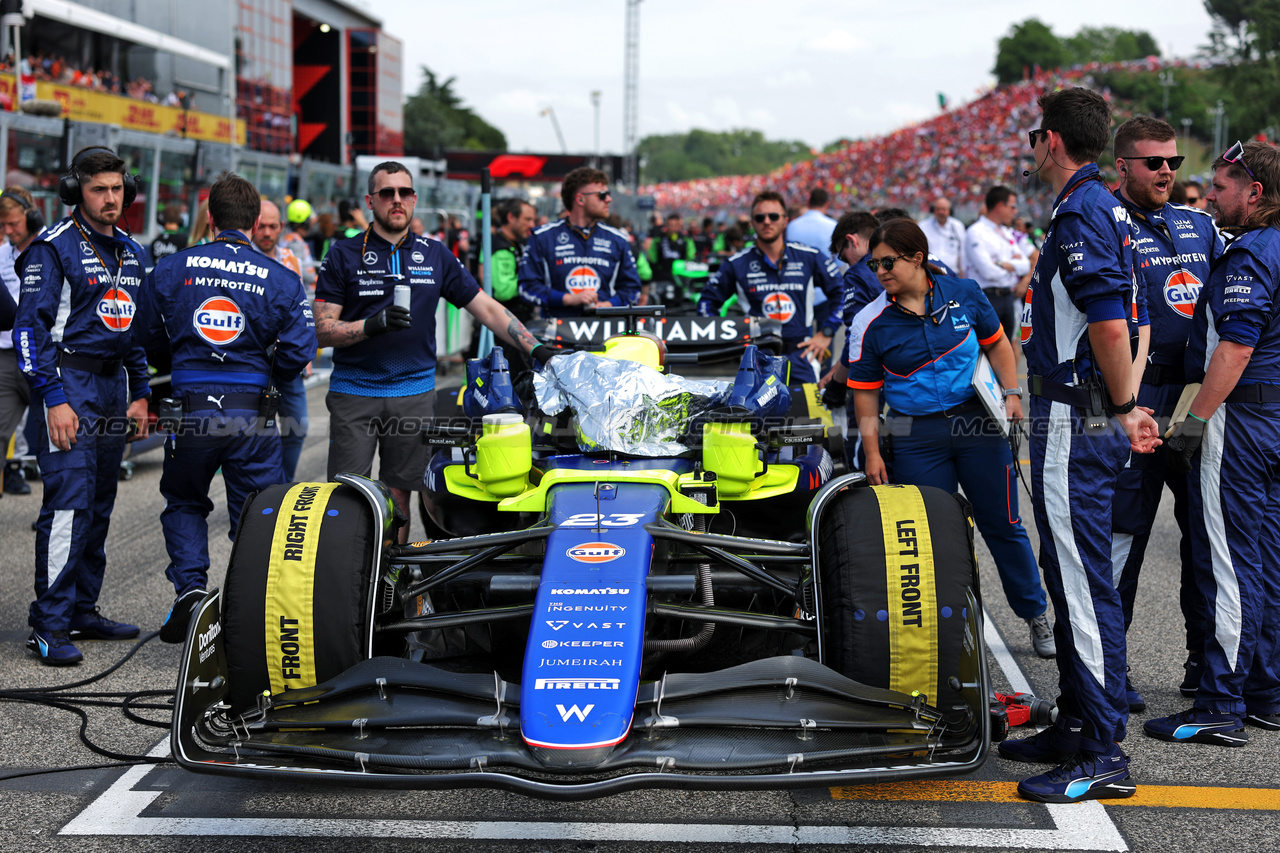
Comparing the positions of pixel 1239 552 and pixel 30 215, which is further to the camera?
pixel 30 215

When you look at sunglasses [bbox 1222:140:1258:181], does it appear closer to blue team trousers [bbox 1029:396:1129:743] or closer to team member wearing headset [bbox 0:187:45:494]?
blue team trousers [bbox 1029:396:1129:743]

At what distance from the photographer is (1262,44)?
60594mm

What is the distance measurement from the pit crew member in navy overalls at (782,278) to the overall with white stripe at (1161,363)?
2.94m

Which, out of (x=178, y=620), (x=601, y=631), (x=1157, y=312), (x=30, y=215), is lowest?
(x=178, y=620)

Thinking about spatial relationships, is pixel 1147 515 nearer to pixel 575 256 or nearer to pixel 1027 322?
pixel 1027 322

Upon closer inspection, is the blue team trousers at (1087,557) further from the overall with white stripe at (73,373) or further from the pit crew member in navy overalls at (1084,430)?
the overall with white stripe at (73,373)

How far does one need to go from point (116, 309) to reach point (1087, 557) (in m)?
4.15

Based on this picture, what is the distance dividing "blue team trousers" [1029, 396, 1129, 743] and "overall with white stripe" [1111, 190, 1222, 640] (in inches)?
30.4

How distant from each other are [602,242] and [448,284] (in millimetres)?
2425

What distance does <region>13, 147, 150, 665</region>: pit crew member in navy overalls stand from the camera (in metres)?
4.83

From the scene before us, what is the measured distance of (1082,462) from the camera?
11.8 ft

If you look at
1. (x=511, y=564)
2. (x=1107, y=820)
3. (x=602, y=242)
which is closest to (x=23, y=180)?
(x=602, y=242)

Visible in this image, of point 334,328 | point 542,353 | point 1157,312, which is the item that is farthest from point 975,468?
point 334,328

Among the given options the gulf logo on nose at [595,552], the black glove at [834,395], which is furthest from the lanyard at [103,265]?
the black glove at [834,395]
